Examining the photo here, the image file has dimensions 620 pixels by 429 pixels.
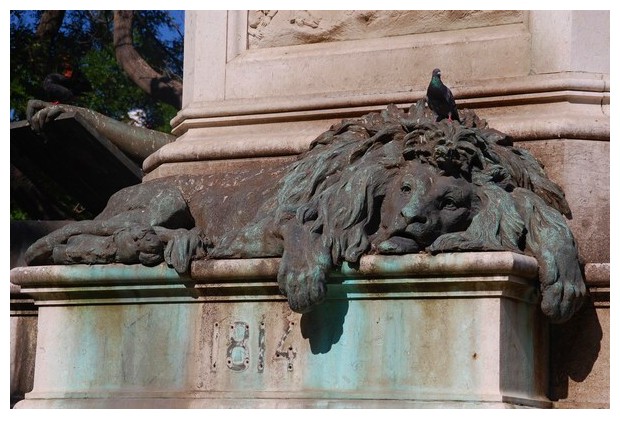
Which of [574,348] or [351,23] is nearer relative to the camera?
[574,348]

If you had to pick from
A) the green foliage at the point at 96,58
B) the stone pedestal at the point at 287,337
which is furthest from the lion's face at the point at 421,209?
the green foliage at the point at 96,58

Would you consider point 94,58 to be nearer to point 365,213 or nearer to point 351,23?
point 351,23

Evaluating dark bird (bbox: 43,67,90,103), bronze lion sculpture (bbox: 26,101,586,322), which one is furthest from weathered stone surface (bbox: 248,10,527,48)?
dark bird (bbox: 43,67,90,103)

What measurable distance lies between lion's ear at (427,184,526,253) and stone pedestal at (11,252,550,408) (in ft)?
0.33

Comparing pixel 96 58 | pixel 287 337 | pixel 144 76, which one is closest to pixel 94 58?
pixel 96 58

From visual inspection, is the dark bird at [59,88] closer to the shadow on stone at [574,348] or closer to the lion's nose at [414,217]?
the lion's nose at [414,217]

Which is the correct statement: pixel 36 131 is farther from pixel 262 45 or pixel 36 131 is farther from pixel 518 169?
pixel 518 169

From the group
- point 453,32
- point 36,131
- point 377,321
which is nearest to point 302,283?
point 377,321

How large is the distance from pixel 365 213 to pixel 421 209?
0.27m

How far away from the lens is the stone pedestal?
6.78m

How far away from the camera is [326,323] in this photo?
7.11 meters

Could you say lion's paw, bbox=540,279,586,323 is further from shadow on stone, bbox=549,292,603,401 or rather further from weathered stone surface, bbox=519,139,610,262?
weathered stone surface, bbox=519,139,610,262

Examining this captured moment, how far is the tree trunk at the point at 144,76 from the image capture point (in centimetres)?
1638

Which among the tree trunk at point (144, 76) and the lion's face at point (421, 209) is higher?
the tree trunk at point (144, 76)
